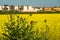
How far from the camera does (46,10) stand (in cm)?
1675


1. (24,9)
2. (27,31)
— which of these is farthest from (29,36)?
(24,9)

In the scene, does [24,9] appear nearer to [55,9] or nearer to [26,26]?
[55,9]

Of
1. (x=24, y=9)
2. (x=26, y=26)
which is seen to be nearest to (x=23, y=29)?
(x=26, y=26)

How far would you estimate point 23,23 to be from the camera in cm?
479

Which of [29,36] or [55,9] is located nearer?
[29,36]

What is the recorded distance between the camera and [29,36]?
4.83 metres

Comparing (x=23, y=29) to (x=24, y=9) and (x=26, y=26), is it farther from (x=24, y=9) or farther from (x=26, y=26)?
(x=24, y=9)

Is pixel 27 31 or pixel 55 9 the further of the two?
pixel 55 9

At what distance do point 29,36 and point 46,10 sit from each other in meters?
12.0

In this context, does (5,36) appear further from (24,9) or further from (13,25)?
(24,9)

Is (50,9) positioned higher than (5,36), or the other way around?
(5,36)

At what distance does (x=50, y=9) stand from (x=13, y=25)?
1202 cm

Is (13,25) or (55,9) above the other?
(13,25)

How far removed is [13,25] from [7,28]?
0.43 ft
